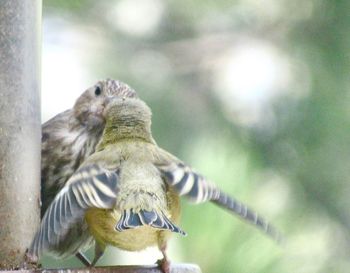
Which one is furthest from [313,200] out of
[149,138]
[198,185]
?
[198,185]

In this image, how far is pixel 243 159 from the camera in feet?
23.6

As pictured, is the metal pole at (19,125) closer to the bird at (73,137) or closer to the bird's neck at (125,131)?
the bird at (73,137)

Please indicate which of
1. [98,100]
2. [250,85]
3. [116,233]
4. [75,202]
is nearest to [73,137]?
[98,100]

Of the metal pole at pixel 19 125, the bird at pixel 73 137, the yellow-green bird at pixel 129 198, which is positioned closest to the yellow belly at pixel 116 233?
the yellow-green bird at pixel 129 198

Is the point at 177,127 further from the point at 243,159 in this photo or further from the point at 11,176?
the point at 11,176

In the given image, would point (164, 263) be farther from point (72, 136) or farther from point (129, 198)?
point (72, 136)

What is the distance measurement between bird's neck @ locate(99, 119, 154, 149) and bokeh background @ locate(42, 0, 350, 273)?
1362mm

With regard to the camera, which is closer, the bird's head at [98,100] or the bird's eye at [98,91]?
the bird's head at [98,100]

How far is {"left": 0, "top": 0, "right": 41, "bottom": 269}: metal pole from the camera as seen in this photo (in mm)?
5660

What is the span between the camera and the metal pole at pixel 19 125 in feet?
18.6

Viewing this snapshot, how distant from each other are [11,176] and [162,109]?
2.11m

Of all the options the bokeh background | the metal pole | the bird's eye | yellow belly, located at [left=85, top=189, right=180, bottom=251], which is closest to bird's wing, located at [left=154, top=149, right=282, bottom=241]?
yellow belly, located at [left=85, top=189, right=180, bottom=251]

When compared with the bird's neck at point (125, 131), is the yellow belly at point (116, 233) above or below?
below

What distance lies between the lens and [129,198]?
5.23 meters
